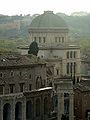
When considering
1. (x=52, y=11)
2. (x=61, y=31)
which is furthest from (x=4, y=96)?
(x=52, y=11)

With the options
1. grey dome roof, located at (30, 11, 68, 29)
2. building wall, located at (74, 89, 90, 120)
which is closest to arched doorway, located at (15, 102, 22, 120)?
building wall, located at (74, 89, 90, 120)

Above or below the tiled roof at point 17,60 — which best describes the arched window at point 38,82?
below

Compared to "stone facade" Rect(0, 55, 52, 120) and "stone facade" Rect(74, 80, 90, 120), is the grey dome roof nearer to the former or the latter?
"stone facade" Rect(0, 55, 52, 120)

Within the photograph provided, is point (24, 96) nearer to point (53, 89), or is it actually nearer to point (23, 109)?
point (23, 109)

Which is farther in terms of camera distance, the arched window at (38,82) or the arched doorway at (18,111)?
the arched window at (38,82)

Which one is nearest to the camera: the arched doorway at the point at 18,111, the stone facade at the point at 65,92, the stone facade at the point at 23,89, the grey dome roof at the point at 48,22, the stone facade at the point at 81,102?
the stone facade at the point at 23,89

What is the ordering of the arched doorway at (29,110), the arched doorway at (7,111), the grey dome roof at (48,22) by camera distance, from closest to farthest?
the arched doorway at (7,111) < the arched doorway at (29,110) < the grey dome roof at (48,22)

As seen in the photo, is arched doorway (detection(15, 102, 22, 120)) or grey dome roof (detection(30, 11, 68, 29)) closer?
arched doorway (detection(15, 102, 22, 120))

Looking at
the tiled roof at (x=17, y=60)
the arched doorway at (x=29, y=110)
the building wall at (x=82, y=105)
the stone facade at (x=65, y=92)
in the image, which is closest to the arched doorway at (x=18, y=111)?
the arched doorway at (x=29, y=110)

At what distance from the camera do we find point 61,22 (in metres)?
92.3

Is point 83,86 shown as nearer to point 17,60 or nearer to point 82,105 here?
point 82,105

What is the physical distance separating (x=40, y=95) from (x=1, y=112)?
754 centimetres

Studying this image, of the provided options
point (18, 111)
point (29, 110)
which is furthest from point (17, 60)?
point (29, 110)

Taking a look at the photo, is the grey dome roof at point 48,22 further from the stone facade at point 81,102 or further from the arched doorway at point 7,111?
the arched doorway at point 7,111
